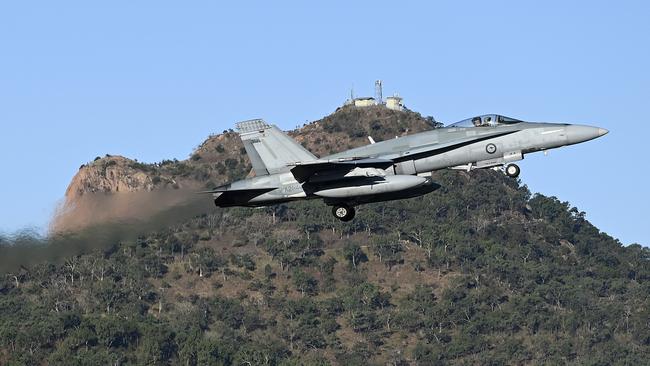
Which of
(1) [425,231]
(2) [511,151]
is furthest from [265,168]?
(1) [425,231]

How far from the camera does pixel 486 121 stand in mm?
49031

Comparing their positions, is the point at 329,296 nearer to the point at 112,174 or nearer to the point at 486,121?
the point at 112,174

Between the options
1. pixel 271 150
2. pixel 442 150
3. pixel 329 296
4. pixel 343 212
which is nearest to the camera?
pixel 442 150

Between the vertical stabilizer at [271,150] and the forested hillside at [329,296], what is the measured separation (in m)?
87.1

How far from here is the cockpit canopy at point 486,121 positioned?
4894 centimetres

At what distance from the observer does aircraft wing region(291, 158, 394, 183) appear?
4656 cm

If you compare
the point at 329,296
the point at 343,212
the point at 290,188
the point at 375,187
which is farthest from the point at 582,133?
the point at 329,296

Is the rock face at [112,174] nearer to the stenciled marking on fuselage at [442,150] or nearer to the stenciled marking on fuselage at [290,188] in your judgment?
the stenciled marking on fuselage at [290,188]

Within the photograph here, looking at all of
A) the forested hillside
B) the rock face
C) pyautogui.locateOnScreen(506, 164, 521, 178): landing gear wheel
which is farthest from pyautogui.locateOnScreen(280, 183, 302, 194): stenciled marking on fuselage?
the forested hillside

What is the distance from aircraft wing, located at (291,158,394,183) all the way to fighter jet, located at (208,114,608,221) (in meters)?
0.04

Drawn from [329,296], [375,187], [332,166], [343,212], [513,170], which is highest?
[332,166]

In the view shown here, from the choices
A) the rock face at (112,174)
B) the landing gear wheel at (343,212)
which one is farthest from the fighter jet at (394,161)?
the rock face at (112,174)

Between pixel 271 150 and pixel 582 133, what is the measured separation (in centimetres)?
1133

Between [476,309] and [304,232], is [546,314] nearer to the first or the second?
[476,309]
